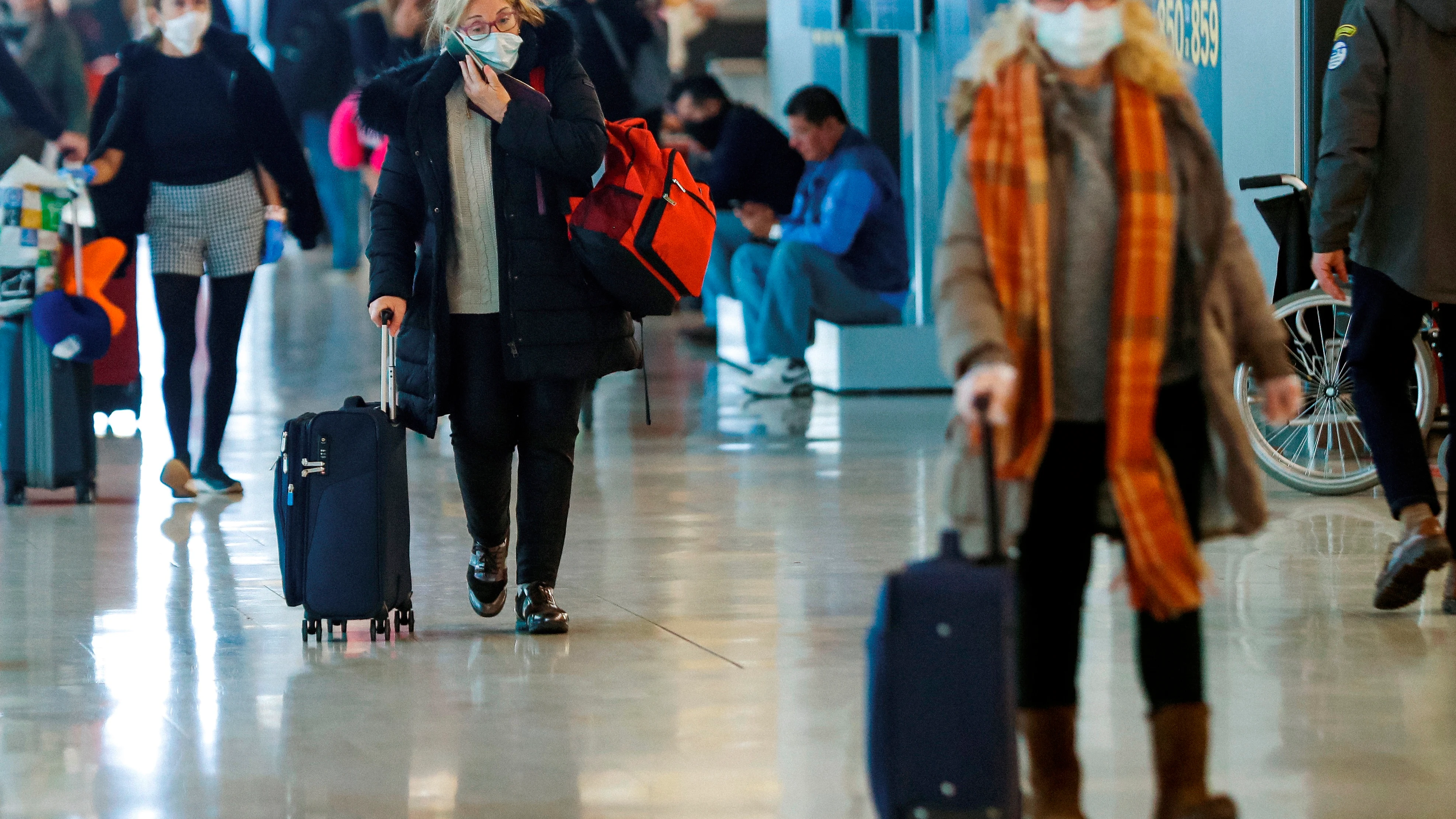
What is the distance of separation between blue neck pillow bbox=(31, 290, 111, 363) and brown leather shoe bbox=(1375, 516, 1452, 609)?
14.6 ft

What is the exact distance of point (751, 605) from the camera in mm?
5160

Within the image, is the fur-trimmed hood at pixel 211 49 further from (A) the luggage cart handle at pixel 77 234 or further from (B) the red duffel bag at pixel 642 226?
(B) the red duffel bag at pixel 642 226

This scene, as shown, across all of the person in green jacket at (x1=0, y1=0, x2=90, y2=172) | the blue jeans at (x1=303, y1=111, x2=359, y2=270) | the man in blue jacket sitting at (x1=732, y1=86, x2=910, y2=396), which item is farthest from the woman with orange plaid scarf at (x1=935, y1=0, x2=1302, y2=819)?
the blue jeans at (x1=303, y1=111, x2=359, y2=270)

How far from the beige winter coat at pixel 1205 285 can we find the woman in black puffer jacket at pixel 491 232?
1744 mm

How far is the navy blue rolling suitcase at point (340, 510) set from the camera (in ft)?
15.5

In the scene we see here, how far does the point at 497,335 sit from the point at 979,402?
2.06m

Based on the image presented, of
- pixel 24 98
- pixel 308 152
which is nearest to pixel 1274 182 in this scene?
pixel 24 98

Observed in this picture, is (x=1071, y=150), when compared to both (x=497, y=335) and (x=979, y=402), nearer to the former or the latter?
(x=979, y=402)

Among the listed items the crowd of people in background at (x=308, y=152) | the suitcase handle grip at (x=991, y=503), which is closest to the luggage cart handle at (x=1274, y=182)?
the crowd of people in background at (x=308, y=152)

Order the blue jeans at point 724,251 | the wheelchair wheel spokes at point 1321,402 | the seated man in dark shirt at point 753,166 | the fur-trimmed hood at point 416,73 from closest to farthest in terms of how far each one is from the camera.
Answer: the fur-trimmed hood at point 416,73 → the wheelchair wheel spokes at point 1321,402 → the seated man in dark shirt at point 753,166 → the blue jeans at point 724,251

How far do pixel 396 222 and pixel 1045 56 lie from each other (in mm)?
2138

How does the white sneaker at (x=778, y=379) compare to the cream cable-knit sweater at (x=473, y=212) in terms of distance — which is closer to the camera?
the cream cable-knit sweater at (x=473, y=212)

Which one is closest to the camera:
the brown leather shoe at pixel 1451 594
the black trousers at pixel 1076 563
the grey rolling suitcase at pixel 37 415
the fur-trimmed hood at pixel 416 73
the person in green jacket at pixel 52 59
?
the black trousers at pixel 1076 563

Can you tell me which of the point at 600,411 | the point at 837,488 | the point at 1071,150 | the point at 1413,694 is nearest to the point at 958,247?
the point at 1071,150
